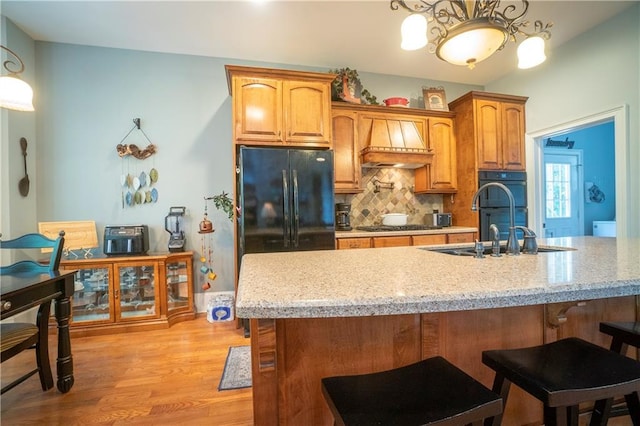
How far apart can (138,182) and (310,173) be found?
1890 mm

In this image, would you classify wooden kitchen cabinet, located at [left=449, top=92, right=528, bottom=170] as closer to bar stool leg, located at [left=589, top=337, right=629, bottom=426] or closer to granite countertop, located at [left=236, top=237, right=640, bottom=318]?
granite countertop, located at [left=236, top=237, right=640, bottom=318]

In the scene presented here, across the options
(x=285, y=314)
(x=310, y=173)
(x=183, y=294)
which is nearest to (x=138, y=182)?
(x=183, y=294)

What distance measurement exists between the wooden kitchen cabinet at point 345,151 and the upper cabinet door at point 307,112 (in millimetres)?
283

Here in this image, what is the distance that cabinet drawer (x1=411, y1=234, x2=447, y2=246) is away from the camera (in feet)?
10.3

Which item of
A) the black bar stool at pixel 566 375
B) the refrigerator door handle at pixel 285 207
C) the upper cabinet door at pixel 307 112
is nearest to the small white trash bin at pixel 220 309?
the refrigerator door handle at pixel 285 207

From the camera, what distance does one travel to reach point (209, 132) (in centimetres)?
332

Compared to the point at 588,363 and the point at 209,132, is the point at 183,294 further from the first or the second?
the point at 588,363

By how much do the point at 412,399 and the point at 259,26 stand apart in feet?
10.4

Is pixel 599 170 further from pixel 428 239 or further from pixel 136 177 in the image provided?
pixel 136 177

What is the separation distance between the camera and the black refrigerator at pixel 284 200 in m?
2.67

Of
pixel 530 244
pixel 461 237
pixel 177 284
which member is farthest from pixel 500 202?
pixel 177 284

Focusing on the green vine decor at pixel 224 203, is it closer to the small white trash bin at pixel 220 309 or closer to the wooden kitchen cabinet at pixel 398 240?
the small white trash bin at pixel 220 309

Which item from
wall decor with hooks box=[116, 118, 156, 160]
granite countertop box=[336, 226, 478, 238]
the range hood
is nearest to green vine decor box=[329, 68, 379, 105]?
the range hood

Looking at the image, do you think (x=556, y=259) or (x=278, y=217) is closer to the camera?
(x=556, y=259)
